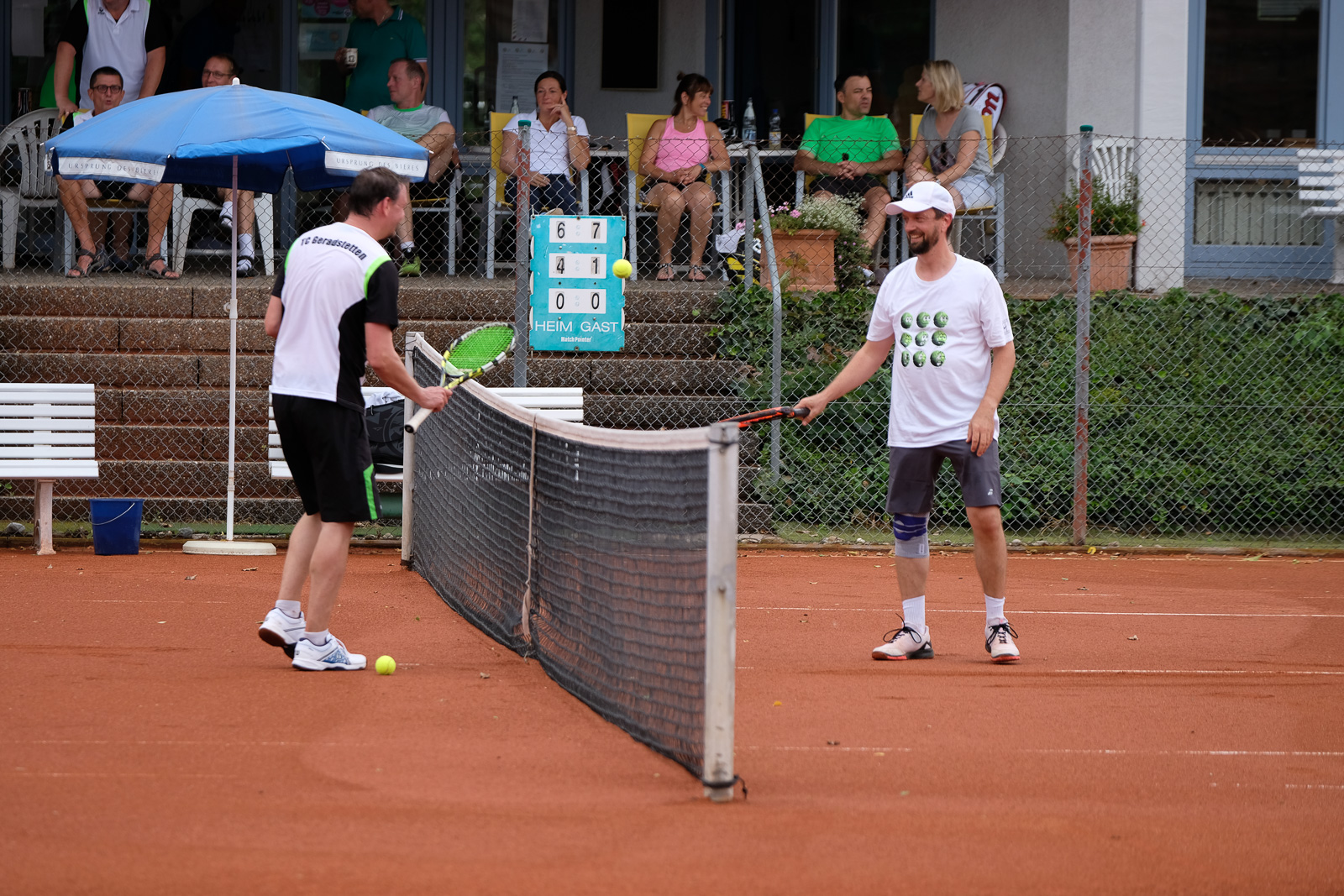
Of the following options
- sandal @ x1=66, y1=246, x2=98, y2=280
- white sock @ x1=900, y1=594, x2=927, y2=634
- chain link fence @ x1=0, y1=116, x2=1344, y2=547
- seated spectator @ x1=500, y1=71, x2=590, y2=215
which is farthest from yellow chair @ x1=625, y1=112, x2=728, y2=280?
white sock @ x1=900, y1=594, x2=927, y2=634

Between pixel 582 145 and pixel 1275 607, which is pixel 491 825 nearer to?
pixel 1275 607

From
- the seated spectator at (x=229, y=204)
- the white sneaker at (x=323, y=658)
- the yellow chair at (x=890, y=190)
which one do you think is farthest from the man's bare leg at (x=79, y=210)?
the white sneaker at (x=323, y=658)

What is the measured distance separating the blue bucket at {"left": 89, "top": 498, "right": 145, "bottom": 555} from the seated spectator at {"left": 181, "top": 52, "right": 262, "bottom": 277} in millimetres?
3409

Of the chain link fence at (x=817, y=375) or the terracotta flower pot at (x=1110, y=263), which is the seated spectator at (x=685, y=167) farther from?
the terracotta flower pot at (x=1110, y=263)

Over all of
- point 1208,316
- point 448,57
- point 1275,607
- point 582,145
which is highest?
point 448,57

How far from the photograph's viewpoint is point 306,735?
5.04m

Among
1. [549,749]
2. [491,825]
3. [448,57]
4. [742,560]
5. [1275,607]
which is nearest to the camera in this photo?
[491,825]

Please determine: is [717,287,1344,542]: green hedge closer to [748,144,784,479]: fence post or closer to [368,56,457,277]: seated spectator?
[748,144,784,479]: fence post

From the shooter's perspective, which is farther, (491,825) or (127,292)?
(127,292)

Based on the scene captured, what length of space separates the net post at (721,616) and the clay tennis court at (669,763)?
0.39 feet

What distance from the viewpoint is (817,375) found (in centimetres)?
1108

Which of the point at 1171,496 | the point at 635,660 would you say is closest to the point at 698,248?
the point at 1171,496

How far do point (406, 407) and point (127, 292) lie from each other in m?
3.49

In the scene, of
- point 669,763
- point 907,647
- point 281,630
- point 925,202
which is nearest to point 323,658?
point 281,630
